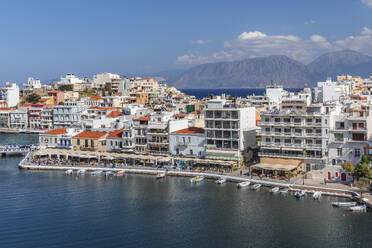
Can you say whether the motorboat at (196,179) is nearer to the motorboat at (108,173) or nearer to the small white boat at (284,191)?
the small white boat at (284,191)

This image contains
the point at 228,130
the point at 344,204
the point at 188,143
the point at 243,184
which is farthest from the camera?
the point at 188,143

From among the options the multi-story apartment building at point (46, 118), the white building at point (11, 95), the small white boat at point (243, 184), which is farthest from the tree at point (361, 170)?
the white building at point (11, 95)

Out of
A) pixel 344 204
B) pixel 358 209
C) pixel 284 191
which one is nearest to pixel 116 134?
pixel 284 191

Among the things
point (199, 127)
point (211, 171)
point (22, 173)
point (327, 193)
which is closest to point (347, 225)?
point (327, 193)

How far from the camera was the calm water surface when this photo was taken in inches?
1725

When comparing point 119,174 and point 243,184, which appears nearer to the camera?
point 243,184

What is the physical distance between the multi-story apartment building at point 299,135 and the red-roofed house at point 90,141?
31.7m

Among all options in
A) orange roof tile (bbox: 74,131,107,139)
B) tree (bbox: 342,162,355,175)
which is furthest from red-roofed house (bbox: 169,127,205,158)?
tree (bbox: 342,162,355,175)

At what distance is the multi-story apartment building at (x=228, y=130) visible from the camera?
70188 millimetres

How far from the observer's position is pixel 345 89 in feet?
411

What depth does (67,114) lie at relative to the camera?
431 feet

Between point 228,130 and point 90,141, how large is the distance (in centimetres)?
2862

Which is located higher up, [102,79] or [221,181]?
[102,79]

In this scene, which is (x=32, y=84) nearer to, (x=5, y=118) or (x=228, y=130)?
(x=5, y=118)
